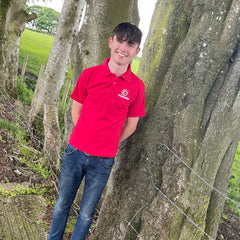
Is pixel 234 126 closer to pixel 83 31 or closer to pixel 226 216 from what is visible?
pixel 83 31

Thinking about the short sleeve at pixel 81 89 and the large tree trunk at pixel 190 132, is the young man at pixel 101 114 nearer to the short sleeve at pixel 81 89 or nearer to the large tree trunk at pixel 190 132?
the short sleeve at pixel 81 89

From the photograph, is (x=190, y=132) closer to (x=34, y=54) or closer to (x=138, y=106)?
(x=138, y=106)

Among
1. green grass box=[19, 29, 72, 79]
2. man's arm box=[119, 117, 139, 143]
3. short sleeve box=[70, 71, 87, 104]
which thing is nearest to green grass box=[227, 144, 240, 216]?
man's arm box=[119, 117, 139, 143]

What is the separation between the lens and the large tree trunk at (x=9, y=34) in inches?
300

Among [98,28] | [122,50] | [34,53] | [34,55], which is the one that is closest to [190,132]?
[122,50]

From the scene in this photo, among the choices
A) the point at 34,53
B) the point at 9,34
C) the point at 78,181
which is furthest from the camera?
the point at 34,53

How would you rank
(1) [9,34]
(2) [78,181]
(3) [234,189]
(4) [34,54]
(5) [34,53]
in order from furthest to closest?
(5) [34,53]
(4) [34,54]
(1) [9,34]
(3) [234,189]
(2) [78,181]

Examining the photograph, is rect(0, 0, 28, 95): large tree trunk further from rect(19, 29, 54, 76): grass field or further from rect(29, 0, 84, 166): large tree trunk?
rect(19, 29, 54, 76): grass field

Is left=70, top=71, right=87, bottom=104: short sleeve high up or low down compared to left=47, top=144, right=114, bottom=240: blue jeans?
up

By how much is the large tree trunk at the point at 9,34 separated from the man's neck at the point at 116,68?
6.71m

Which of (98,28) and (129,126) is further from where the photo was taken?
(98,28)

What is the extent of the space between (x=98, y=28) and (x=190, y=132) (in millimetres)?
2049

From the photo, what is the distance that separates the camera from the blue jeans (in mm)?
2295

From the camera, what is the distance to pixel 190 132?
2271 mm
